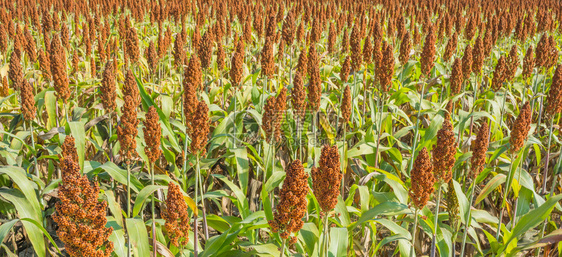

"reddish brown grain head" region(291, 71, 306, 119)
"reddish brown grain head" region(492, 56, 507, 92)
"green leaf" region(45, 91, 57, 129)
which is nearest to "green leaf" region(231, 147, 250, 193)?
"reddish brown grain head" region(291, 71, 306, 119)

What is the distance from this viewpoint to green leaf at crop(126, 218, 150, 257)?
8.14ft

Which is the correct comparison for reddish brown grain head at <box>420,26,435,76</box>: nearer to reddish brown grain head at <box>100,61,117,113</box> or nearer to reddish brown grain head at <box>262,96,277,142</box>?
reddish brown grain head at <box>262,96,277,142</box>

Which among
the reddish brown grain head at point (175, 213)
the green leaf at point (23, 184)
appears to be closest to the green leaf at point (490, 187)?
the reddish brown grain head at point (175, 213)

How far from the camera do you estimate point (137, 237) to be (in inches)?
98.2

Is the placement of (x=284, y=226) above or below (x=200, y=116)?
below

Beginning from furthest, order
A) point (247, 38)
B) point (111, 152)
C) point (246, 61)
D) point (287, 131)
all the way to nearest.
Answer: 1. point (246, 61)
2. point (247, 38)
3. point (287, 131)
4. point (111, 152)

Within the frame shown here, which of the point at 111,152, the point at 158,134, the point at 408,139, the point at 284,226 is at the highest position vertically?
the point at 158,134

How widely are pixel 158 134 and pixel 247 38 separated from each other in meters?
4.42

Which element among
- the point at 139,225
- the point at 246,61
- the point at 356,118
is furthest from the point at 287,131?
the point at 246,61

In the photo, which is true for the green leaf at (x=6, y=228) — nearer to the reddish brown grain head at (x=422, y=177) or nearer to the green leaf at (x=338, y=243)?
the green leaf at (x=338, y=243)

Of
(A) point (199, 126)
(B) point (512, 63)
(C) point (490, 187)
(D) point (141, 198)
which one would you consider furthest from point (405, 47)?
(D) point (141, 198)

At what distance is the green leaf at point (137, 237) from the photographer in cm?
248

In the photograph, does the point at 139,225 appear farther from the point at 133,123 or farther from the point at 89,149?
the point at 89,149

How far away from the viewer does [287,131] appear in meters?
4.24
